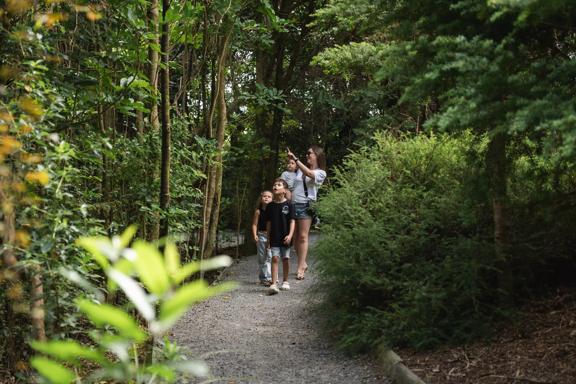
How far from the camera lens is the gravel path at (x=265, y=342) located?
584 centimetres

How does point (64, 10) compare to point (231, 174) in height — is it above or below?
above

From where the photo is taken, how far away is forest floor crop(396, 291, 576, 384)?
4.60 meters

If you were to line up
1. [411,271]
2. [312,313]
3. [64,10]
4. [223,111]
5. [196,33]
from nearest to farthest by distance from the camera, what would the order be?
[64,10], [411,271], [312,313], [196,33], [223,111]

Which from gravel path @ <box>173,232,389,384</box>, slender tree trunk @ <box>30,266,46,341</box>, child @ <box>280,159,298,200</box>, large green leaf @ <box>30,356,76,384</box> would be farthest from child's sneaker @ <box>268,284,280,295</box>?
large green leaf @ <box>30,356,76,384</box>

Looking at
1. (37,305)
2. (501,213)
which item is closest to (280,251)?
(501,213)

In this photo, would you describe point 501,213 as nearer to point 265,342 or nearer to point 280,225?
point 265,342

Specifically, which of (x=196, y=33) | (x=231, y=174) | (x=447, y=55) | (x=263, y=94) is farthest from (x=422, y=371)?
(x=231, y=174)

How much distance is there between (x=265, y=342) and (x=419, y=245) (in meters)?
2.13

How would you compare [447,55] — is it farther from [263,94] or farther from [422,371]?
[263,94]

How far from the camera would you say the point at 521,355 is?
4930 mm

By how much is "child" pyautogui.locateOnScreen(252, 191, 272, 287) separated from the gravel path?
443 mm

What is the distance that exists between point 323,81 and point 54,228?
14122mm

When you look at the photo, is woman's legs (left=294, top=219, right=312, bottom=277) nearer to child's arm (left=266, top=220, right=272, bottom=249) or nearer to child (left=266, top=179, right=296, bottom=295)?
child (left=266, top=179, right=296, bottom=295)

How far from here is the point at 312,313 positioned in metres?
7.97
